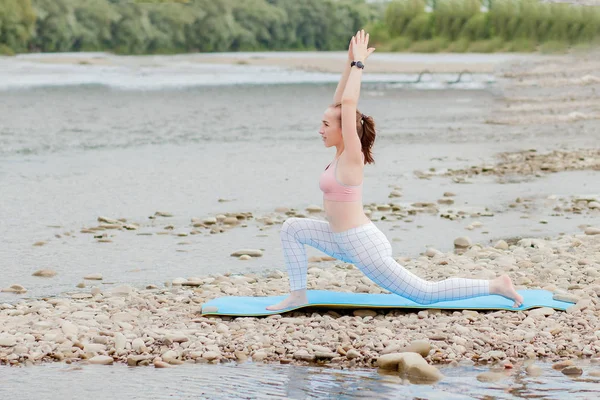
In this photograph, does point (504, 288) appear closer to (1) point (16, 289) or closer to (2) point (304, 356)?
(2) point (304, 356)

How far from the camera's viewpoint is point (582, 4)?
151ft

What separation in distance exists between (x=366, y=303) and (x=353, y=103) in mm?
1548

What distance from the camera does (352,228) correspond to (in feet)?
25.1

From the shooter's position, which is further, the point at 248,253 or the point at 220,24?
the point at 220,24

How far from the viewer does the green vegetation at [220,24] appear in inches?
2640

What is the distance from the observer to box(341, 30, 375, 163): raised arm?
24.1 feet

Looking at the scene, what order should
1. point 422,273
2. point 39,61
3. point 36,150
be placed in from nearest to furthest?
point 422,273 < point 36,150 < point 39,61

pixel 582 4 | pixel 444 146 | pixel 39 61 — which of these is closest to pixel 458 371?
pixel 444 146

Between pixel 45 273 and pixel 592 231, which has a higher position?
pixel 592 231

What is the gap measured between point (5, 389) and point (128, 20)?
7896 cm

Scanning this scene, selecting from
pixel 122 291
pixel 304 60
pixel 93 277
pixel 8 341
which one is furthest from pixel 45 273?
pixel 304 60

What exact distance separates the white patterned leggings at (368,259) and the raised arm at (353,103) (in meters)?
Result: 0.57

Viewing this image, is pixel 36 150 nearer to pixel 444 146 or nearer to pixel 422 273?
pixel 444 146

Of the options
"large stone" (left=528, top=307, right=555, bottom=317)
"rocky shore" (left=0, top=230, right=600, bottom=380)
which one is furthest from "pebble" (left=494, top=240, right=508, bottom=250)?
"large stone" (left=528, top=307, right=555, bottom=317)
